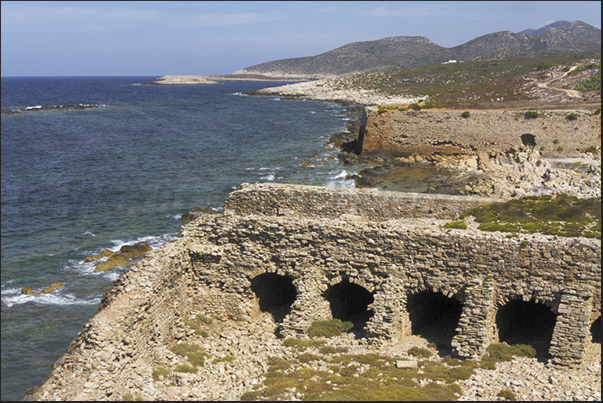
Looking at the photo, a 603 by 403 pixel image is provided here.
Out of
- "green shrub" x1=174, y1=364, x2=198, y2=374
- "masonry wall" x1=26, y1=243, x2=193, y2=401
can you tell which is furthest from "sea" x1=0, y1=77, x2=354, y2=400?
"green shrub" x1=174, y1=364, x2=198, y2=374

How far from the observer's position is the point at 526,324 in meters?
18.6

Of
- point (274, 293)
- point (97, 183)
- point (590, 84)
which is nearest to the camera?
point (274, 293)

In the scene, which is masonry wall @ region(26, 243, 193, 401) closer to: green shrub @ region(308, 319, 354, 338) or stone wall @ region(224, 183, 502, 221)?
green shrub @ region(308, 319, 354, 338)

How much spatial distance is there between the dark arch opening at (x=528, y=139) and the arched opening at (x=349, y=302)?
36.1m

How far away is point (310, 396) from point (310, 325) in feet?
13.7

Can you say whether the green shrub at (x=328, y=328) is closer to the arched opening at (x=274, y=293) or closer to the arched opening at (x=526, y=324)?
the arched opening at (x=274, y=293)

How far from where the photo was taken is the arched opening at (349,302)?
1922 centimetres

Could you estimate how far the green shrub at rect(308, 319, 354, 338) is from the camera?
18.0 meters

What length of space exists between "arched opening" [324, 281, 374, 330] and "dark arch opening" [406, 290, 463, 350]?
1482 mm

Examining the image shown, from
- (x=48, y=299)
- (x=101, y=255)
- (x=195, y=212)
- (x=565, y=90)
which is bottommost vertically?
(x=48, y=299)

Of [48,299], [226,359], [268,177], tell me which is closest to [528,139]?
[268,177]

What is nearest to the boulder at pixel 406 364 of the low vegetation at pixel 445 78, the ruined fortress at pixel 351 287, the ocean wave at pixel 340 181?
the ruined fortress at pixel 351 287

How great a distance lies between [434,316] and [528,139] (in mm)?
Answer: 36437

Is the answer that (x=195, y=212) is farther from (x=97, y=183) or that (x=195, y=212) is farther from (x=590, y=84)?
(x=590, y=84)
